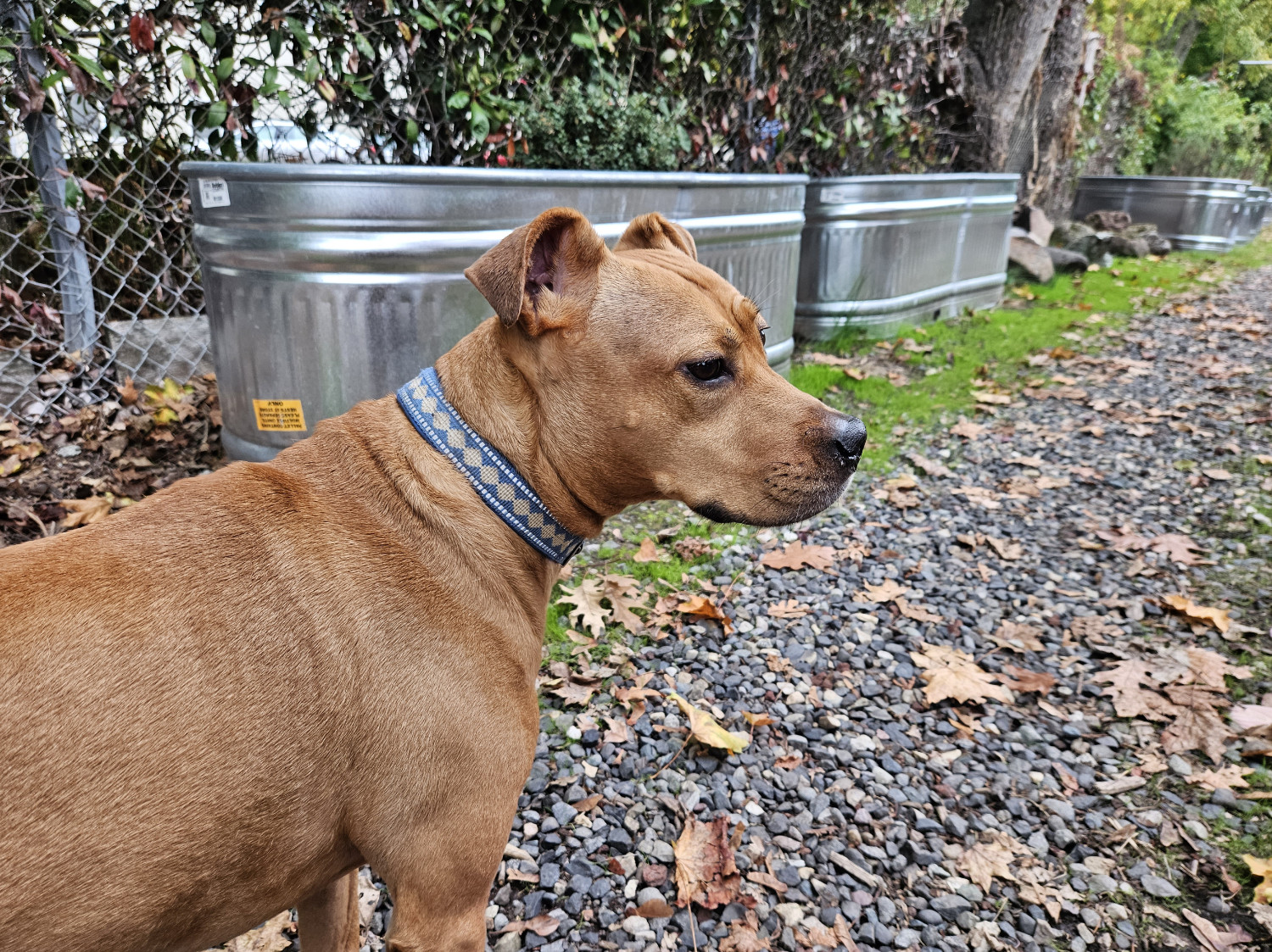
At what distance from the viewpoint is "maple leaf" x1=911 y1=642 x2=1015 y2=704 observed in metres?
3.45

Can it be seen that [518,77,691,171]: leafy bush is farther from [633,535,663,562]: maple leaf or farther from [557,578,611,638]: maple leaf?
[557,578,611,638]: maple leaf

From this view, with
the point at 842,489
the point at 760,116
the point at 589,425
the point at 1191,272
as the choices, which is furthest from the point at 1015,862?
the point at 1191,272

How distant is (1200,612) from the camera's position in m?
3.97

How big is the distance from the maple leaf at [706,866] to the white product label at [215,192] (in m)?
3.48

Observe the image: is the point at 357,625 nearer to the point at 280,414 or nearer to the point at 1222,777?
the point at 280,414

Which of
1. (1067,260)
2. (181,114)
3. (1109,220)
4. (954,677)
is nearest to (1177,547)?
(954,677)

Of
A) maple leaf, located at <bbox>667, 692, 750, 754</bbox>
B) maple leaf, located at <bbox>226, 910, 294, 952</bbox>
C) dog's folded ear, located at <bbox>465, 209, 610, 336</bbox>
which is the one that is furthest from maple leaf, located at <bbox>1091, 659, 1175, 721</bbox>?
maple leaf, located at <bbox>226, 910, 294, 952</bbox>

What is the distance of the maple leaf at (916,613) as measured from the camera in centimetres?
407

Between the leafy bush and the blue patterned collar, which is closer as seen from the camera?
the blue patterned collar

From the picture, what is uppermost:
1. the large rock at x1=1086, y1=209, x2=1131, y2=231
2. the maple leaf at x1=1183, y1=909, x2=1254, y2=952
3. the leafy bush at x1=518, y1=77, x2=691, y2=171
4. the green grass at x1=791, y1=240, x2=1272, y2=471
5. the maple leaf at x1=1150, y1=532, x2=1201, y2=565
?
the leafy bush at x1=518, y1=77, x2=691, y2=171

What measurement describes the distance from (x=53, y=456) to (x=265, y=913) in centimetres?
374

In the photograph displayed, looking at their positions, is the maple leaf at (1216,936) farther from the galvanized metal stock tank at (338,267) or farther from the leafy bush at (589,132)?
the leafy bush at (589,132)

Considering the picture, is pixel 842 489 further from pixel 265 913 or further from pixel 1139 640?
pixel 1139 640

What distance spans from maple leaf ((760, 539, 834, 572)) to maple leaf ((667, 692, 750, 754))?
1.43 meters
